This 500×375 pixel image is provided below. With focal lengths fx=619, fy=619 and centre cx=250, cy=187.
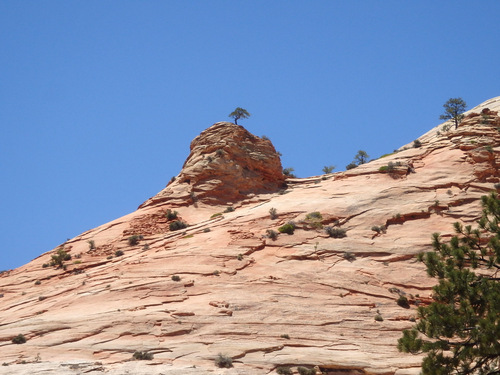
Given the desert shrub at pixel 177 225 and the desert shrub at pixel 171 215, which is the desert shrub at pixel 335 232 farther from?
the desert shrub at pixel 171 215

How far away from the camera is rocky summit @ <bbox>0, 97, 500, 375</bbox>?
76.8ft

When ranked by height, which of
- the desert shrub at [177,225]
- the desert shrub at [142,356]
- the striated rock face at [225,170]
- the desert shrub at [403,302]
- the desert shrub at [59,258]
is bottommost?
the desert shrub at [403,302]

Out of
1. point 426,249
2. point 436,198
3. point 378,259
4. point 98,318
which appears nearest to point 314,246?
point 378,259

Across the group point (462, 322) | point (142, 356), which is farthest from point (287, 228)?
point (462, 322)

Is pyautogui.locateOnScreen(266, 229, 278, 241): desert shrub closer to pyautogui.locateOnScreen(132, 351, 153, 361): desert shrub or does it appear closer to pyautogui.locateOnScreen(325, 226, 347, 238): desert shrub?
pyautogui.locateOnScreen(325, 226, 347, 238): desert shrub

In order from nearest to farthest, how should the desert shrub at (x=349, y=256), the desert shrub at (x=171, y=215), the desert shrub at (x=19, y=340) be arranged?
the desert shrub at (x=19, y=340), the desert shrub at (x=349, y=256), the desert shrub at (x=171, y=215)

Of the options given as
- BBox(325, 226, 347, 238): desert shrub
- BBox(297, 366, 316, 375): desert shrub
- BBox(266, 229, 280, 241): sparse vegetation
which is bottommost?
BBox(297, 366, 316, 375): desert shrub

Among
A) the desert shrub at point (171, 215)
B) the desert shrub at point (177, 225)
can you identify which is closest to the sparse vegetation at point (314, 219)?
the desert shrub at point (177, 225)

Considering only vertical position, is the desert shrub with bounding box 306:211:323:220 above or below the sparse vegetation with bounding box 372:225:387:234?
above

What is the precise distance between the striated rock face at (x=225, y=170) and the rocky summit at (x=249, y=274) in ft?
0.49

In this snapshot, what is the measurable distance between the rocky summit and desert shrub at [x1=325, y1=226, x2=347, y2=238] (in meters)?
0.08

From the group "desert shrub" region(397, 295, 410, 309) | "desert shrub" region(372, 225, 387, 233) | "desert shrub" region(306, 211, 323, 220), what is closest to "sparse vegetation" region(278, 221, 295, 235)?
"desert shrub" region(306, 211, 323, 220)

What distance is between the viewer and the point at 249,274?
30.3 m

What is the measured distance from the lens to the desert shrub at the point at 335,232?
33.5 meters
